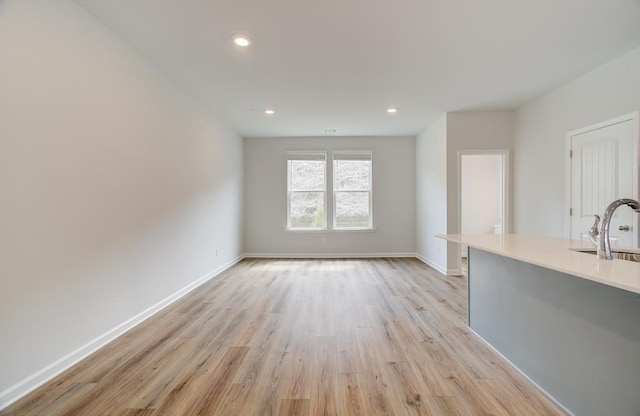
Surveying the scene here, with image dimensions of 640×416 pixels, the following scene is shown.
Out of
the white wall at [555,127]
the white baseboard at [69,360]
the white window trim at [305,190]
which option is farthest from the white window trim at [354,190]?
the white baseboard at [69,360]

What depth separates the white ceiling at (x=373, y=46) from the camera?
2119 mm

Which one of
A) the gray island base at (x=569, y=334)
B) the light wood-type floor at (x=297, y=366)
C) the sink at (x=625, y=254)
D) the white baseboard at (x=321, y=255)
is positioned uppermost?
the sink at (x=625, y=254)

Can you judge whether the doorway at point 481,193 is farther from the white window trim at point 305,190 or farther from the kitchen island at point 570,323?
the kitchen island at point 570,323

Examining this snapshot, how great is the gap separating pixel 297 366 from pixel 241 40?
8.89 feet

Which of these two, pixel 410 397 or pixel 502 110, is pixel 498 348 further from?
pixel 502 110

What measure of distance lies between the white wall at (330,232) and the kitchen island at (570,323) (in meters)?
3.85

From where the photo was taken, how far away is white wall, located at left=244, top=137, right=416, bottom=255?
20.0 feet

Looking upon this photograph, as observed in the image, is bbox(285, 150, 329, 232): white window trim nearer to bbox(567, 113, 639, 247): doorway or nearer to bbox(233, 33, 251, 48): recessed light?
bbox(233, 33, 251, 48): recessed light

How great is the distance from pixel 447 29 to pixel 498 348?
2624 millimetres

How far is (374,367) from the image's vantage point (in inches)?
76.5

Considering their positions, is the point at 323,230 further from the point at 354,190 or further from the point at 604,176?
the point at 604,176

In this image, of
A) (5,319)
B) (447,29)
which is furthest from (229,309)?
Answer: (447,29)

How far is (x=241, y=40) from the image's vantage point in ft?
8.08

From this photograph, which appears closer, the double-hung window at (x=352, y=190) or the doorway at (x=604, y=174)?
the doorway at (x=604, y=174)
